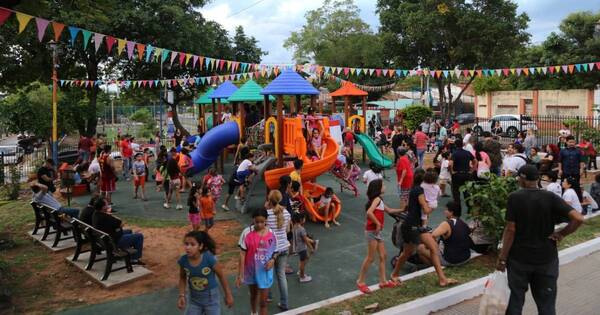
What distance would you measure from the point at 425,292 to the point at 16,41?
18.4 m

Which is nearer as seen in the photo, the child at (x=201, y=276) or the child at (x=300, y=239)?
the child at (x=201, y=276)

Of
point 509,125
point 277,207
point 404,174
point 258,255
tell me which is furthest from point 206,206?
point 509,125

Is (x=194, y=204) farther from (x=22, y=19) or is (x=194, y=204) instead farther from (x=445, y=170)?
(x=445, y=170)

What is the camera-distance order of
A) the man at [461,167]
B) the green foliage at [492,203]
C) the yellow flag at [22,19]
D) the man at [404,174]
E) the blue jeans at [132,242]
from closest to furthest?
1. the yellow flag at [22,19]
2. the green foliage at [492,203]
3. the blue jeans at [132,242]
4. the man at [461,167]
5. the man at [404,174]

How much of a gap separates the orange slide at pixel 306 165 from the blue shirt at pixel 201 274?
558cm

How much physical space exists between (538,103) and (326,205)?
104 ft

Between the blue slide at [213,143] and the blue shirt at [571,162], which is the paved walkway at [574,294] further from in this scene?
the blue slide at [213,143]

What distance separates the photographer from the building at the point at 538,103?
108 feet

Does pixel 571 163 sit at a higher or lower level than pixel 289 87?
lower

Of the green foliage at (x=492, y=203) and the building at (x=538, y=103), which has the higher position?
the building at (x=538, y=103)

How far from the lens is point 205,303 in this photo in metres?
4.49

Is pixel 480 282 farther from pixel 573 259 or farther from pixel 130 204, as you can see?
pixel 130 204

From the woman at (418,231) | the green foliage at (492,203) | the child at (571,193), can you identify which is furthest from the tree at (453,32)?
the woman at (418,231)

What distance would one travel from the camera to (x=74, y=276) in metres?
7.21
